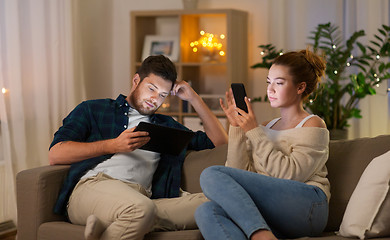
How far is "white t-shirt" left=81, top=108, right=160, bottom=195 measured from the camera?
2.47 m

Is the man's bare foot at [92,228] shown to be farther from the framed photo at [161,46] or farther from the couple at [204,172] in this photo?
the framed photo at [161,46]

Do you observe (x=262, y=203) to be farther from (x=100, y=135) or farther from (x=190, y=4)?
(x=190, y=4)

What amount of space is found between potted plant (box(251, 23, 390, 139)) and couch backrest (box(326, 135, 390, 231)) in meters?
1.68

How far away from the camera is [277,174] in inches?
85.4

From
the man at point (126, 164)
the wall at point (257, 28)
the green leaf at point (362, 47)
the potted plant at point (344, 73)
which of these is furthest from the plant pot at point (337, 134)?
the man at point (126, 164)

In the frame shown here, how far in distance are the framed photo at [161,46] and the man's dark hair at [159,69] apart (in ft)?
7.61

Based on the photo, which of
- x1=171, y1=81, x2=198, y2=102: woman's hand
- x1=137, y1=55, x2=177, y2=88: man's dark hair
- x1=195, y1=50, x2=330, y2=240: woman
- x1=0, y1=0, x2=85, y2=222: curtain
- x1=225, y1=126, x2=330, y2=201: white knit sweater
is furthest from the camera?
x1=0, y1=0, x2=85, y2=222: curtain

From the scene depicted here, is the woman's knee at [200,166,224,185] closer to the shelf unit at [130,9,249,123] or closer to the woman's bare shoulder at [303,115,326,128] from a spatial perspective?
the woman's bare shoulder at [303,115,326,128]

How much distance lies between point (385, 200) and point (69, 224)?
1174 millimetres

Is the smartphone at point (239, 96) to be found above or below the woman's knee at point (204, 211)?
above

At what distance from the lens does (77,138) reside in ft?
8.20

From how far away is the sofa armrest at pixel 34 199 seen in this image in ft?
7.81

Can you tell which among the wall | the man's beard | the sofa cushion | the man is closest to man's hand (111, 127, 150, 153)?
the man

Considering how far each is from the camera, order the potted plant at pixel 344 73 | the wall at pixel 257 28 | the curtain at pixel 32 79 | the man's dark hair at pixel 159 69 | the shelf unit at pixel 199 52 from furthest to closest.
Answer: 1. the shelf unit at pixel 199 52
2. the wall at pixel 257 28
3. the potted plant at pixel 344 73
4. the curtain at pixel 32 79
5. the man's dark hair at pixel 159 69
